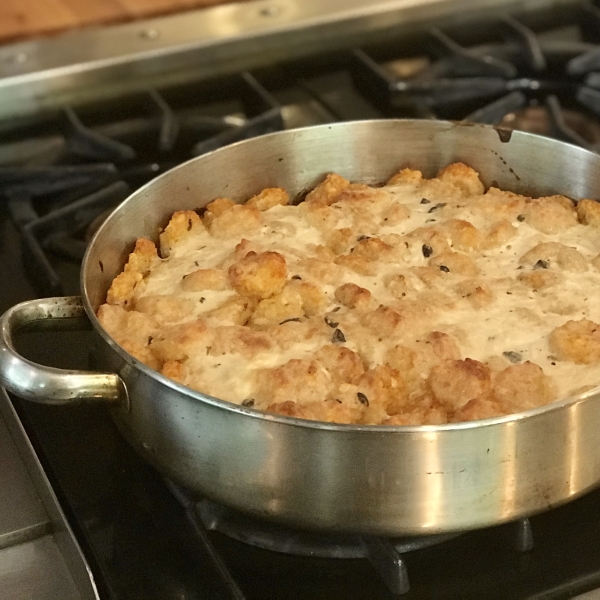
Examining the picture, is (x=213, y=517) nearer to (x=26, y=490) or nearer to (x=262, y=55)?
→ (x=26, y=490)

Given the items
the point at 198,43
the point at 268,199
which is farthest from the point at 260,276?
the point at 198,43

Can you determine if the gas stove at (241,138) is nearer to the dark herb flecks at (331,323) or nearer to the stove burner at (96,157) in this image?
the stove burner at (96,157)

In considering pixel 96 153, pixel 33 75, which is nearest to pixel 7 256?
pixel 96 153

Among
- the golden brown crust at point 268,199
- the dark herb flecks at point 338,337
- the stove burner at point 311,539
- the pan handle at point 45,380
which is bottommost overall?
the stove burner at point 311,539

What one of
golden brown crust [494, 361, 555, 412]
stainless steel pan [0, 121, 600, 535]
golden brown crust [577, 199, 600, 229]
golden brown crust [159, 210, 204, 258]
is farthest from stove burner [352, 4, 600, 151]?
stainless steel pan [0, 121, 600, 535]

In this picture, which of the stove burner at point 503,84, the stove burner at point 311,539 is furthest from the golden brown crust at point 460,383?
the stove burner at point 503,84

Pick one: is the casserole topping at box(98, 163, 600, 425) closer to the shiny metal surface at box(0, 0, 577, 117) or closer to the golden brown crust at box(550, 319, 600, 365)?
the golden brown crust at box(550, 319, 600, 365)
